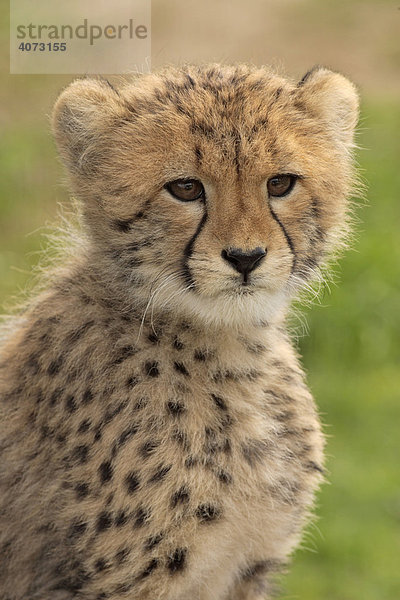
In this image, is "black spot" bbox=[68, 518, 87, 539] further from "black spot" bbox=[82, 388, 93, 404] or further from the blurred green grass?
the blurred green grass

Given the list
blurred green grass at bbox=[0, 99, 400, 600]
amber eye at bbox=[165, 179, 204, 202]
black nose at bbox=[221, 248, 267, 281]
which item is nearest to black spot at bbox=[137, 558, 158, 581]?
black nose at bbox=[221, 248, 267, 281]

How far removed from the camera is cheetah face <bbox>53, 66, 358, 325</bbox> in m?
2.86

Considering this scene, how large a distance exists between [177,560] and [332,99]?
1332 mm

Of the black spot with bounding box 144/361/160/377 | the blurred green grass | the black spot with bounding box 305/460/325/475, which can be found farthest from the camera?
the blurred green grass

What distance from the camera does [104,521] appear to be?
9.91ft

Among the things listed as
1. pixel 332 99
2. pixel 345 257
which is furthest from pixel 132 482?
pixel 345 257

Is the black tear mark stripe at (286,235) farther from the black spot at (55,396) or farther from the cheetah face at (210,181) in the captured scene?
the black spot at (55,396)

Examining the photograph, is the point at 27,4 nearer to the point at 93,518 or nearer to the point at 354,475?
the point at 354,475

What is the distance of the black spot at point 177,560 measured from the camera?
304cm

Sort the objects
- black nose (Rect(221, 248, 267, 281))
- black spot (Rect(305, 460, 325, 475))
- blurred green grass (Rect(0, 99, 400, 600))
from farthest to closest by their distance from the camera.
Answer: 1. blurred green grass (Rect(0, 99, 400, 600))
2. black spot (Rect(305, 460, 325, 475))
3. black nose (Rect(221, 248, 267, 281))

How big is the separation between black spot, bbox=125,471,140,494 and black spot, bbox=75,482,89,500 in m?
0.11

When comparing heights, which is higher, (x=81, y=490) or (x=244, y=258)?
(x=244, y=258)

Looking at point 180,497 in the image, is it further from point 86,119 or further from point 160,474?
point 86,119

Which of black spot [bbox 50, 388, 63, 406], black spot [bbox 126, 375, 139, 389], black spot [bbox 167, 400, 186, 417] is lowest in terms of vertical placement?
black spot [bbox 167, 400, 186, 417]
